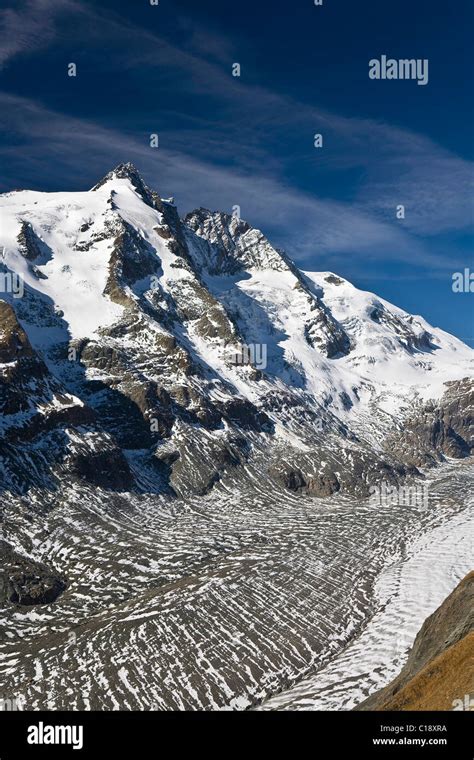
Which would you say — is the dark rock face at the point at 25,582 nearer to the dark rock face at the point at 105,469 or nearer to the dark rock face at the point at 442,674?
the dark rock face at the point at 105,469

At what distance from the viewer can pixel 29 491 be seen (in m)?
148

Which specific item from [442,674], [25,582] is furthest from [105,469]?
[442,674]

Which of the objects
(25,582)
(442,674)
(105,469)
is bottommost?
(25,582)

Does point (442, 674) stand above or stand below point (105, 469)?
below

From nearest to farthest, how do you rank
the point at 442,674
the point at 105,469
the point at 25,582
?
the point at 442,674 < the point at 25,582 < the point at 105,469

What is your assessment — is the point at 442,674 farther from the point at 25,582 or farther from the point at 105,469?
the point at 105,469

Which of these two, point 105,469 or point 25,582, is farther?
point 105,469

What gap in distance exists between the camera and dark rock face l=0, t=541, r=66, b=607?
109062 millimetres

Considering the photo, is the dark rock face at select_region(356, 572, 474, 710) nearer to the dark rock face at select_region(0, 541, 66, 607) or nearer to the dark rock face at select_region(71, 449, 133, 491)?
the dark rock face at select_region(0, 541, 66, 607)

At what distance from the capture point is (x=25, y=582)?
11244cm

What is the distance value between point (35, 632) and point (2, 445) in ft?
222

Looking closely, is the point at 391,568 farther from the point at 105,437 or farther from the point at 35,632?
the point at 105,437

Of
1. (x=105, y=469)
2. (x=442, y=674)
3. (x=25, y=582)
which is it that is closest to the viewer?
(x=442, y=674)
